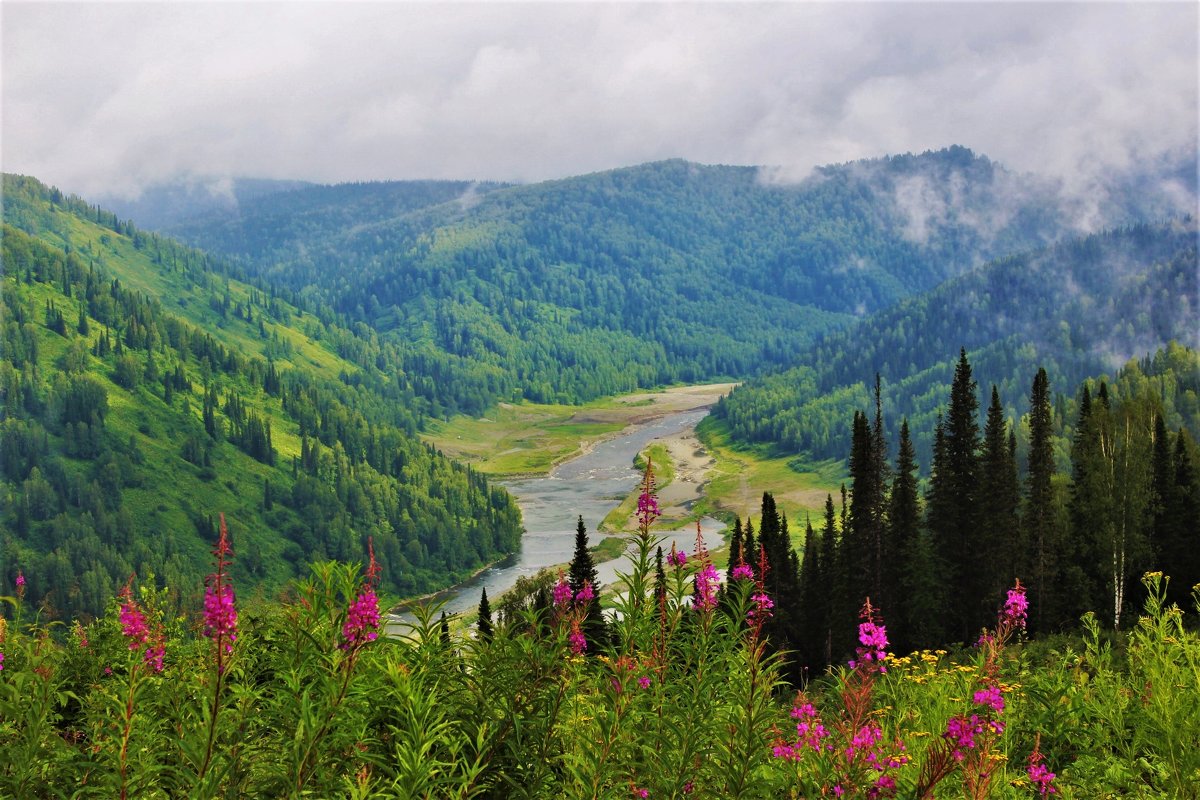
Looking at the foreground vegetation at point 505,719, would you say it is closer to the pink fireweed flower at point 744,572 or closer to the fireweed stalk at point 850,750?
the fireweed stalk at point 850,750

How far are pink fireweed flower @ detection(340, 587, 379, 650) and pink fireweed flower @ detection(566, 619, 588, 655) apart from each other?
258cm

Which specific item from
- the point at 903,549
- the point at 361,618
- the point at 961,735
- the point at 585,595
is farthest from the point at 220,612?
the point at 903,549

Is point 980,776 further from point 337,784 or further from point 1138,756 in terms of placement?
point 1138,756

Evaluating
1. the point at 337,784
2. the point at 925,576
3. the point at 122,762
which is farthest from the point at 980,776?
the point at 925,576

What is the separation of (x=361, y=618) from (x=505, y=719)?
2416mm

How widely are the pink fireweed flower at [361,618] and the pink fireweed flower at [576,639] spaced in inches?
101

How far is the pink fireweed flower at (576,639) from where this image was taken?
1177cm

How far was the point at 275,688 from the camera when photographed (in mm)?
10336

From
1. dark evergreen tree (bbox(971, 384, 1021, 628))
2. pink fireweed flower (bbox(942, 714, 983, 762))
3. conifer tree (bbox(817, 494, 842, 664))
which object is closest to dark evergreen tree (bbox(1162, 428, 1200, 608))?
dark evergreen tree (bbox(971, 384, 1021, 628))

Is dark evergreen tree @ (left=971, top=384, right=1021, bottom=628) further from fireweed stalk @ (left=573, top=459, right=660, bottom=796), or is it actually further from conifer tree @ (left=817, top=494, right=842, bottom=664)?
fireweed stalk @ (left=573, top=459, right=660, bottom=796)

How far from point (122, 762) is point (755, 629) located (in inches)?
267

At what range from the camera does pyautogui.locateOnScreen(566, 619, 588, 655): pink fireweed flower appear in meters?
11.8

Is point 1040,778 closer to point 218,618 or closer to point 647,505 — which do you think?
point 647,505

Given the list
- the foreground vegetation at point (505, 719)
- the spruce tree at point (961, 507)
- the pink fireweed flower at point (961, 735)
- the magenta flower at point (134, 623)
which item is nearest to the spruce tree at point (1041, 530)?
the spruce tree at point (961, 507)
